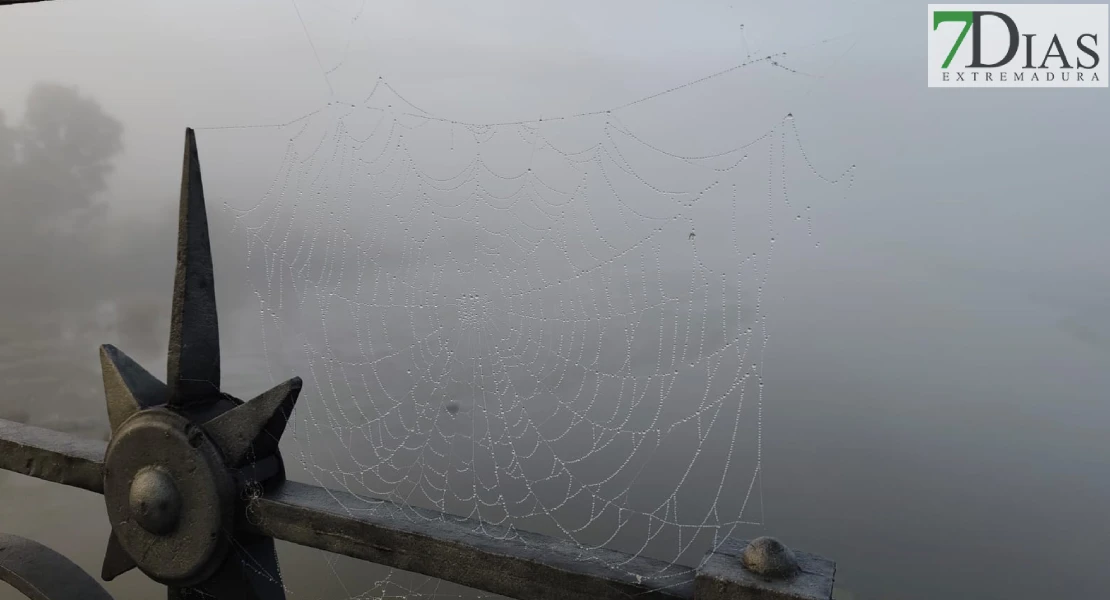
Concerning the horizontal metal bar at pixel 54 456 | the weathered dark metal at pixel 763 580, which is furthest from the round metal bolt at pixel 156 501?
the weathered dark metal at pixel 763 580

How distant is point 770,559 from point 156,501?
6.90ft

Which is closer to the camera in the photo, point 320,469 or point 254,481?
point 254,481

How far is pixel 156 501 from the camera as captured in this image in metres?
2.49

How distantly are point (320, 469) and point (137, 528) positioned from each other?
0.69 metres

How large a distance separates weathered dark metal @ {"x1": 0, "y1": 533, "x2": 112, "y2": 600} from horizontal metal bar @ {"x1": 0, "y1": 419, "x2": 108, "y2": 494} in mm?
383

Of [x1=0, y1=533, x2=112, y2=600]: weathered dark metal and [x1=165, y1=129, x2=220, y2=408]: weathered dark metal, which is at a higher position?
[x1=165, y1=129, x2=220, y2=408]: weathered dark metal

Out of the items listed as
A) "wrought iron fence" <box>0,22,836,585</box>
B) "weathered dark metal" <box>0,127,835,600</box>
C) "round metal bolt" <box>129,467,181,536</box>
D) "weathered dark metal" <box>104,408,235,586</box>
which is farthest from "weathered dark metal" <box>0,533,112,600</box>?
"round metal bolt" <box>129,467,181,536</box>

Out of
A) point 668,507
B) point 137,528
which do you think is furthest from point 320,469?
point 668,507

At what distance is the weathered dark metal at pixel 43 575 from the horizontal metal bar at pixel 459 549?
3.47ft

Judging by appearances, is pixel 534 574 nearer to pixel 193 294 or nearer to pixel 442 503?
pixel 442 503

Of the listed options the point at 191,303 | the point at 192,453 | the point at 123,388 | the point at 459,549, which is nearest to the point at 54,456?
the point at 123,388

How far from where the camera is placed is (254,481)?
2.53 meters

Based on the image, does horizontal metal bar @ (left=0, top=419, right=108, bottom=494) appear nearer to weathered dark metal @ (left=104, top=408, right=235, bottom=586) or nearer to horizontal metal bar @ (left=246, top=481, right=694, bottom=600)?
weathered dark metal @ (left=104, top=408, right=235, bottom=586)

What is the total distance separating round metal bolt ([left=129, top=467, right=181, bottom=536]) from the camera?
2.49m
